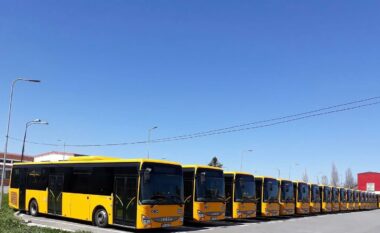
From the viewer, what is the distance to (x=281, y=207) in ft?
101

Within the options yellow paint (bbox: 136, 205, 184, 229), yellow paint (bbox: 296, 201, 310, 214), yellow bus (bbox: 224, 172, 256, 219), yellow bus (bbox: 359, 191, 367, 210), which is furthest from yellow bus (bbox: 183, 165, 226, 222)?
yellow bus (bbox: 359, 191, 367, 210)

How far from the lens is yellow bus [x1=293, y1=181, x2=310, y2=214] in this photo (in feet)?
113

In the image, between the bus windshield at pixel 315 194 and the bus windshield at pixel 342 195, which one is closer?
the bus windshield at pixel 315 194

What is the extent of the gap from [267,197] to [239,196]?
14.3ft

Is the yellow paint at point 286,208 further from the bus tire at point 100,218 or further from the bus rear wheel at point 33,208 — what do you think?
the bus rear wheel at point 33,208

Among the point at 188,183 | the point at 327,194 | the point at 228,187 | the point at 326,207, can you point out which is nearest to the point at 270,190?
the point at 228,187

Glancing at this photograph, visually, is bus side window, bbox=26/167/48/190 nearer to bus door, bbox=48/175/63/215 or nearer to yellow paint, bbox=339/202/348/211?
bus door, bbox=48/175/63/215

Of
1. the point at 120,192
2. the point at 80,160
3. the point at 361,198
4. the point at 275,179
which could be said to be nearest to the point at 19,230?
the point at 120,192

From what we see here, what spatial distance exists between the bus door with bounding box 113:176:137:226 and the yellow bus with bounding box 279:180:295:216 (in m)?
14.7

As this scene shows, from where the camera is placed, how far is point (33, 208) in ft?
79.7

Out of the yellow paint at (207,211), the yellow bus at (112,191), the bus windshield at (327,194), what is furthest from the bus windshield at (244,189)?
the bus windshield at (327,194)

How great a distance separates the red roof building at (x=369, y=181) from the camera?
129200 mm

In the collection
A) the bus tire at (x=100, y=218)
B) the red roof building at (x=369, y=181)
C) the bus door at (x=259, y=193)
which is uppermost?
the red roof building at (x=369, y=181)

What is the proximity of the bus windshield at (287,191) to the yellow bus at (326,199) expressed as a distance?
9.21 metres
